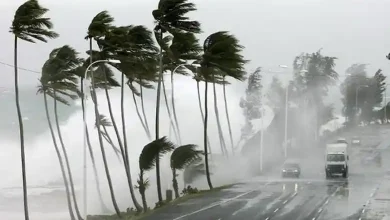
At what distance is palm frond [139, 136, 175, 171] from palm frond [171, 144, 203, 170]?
137 inches

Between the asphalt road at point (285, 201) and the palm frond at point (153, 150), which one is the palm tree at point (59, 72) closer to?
the palm frond at point (153, 150)

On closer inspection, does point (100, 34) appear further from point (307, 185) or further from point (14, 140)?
point (14, 140)

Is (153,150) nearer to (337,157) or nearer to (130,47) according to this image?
(130,47)

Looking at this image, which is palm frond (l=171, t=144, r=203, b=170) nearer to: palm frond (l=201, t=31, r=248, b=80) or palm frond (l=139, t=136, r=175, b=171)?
palm frond (l=139, t=136, r=175, b=171)

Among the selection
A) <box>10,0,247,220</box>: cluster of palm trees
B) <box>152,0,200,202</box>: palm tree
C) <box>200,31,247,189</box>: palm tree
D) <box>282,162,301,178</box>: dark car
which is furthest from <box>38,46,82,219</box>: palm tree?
<box>282,162,301,178</box>: dark car

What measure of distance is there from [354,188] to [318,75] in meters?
58.2

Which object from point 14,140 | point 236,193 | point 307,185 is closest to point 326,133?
point 14,140

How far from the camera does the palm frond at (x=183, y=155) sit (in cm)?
3384

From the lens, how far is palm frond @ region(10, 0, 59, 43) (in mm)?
25078

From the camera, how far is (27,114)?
13275 cm

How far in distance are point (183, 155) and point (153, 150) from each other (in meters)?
4.58

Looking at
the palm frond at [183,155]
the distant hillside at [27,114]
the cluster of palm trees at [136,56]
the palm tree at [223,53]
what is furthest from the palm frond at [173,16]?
the distant hillside at [27,114]

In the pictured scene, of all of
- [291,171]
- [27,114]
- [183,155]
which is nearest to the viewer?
[183,155]

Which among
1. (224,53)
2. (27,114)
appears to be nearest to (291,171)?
(224,53)
